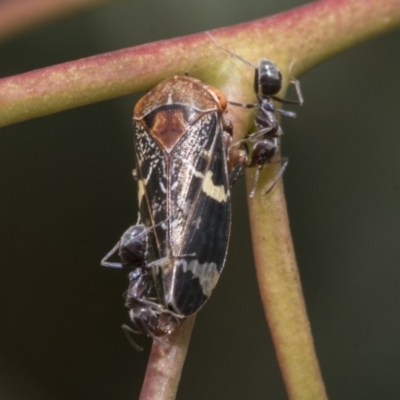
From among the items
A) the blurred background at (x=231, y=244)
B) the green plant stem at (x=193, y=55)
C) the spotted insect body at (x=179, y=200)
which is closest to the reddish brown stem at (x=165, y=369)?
the spotted insect body at (x=179, y=200)

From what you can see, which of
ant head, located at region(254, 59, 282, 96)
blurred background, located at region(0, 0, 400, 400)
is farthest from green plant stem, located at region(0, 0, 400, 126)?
blurred background, located at region(0, 0, 400, 400)

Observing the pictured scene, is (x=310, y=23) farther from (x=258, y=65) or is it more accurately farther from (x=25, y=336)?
(x=25, y=336)

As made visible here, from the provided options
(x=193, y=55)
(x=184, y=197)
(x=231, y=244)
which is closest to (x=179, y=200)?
(x=184, y=197)

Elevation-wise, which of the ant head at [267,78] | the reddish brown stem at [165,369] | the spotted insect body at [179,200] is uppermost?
the ant head at [267,78]

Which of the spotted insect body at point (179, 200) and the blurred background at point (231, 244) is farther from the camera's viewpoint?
the blurred background at point (231, 244)

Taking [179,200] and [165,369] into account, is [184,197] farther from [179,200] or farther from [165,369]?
[165,369]

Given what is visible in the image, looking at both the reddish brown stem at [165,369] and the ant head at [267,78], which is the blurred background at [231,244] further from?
the reddish brown stem at [165,369]

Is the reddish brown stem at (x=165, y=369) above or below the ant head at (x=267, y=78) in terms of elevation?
below
